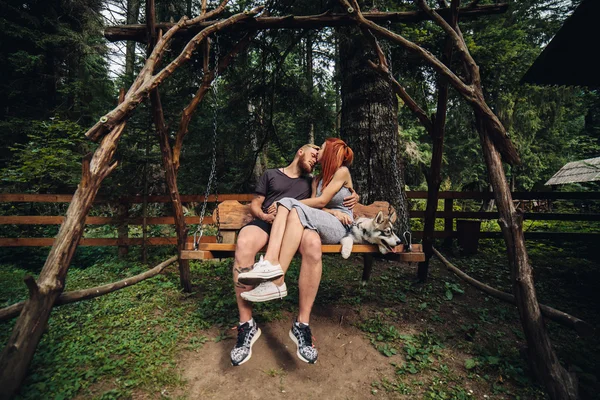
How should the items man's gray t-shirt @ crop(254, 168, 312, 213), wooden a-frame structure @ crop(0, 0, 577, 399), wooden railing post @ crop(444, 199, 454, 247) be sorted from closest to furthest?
wooden a-frame structure @ crop(0, 0, 577, 399) < man's gray t-shirt @ crop(254, 168, 312, 213) < wooden railing post @ crop(444, 199, 454, 247)

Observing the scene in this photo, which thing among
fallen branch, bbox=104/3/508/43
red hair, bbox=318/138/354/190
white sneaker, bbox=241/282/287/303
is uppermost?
fallen branch, bbox=104/3/508/43

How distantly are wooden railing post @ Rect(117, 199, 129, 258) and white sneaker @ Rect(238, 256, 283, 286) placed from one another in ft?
13.7

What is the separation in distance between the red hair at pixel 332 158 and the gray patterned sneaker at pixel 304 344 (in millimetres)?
1415

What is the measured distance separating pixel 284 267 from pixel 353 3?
9.49 ft

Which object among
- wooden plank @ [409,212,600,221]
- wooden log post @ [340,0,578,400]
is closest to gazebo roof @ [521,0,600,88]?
wooden log post @ [340,0,578,400]

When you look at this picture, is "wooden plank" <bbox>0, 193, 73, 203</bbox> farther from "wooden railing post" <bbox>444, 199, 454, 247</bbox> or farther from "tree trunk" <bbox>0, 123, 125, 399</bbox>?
"wooden railing post" <bbox>444, 199, 454, 247</bbox>

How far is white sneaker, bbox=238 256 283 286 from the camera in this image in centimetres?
215

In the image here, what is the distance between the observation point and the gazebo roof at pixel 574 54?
3852mm

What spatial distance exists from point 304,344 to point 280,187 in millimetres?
1646

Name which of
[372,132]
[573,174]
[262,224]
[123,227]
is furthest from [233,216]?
[573,174]

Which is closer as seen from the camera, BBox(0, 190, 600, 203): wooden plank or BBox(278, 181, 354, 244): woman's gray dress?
BBox(278, 181, 354, 244): woman's gray dress

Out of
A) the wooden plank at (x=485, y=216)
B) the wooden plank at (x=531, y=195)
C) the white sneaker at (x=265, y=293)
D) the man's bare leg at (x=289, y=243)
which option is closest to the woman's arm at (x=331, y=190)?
the man's bare leg at (x=289, y=243)

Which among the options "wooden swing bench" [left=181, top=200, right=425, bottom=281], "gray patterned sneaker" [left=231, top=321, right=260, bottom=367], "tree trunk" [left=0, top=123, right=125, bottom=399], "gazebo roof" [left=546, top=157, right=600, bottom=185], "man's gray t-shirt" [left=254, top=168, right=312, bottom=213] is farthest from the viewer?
"gazebo roof" [left=546, top=157, right=600, bottom=185]

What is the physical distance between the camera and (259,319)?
311cm
